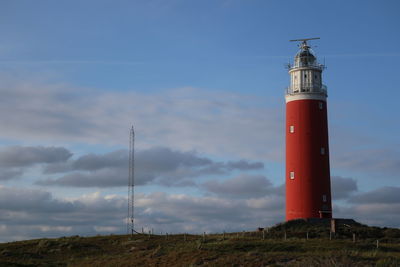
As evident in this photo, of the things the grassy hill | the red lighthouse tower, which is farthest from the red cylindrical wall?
the grassy hill

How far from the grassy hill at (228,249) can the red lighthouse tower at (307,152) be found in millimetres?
2185

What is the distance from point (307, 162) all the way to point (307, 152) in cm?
96

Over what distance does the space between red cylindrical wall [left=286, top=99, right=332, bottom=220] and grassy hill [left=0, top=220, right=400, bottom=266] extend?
2.14 metres

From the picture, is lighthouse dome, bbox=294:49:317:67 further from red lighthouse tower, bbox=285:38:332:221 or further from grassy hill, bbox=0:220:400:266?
grassy hill, bbox=0:220:400:266

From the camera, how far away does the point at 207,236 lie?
182 ft

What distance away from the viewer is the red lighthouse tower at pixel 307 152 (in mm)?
55375

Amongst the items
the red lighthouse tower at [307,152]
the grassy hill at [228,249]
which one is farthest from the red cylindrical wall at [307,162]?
the grassy hill at [228,249]

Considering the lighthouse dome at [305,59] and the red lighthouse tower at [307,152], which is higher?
the lighthouse dome at [305,59]

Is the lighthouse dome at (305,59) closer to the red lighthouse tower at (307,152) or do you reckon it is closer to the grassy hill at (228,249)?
the red lighthouse tower at (307,152)

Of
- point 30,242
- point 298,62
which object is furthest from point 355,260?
point 30,242

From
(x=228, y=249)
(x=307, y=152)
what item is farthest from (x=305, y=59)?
(x=228, y=249)

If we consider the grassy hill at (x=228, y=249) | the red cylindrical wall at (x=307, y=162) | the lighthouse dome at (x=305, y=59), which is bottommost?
the grassy hill at (x=228, y=249)

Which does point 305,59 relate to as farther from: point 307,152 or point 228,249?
point 228,249

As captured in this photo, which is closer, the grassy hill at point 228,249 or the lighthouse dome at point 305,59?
the grassy hill at point 228,249
